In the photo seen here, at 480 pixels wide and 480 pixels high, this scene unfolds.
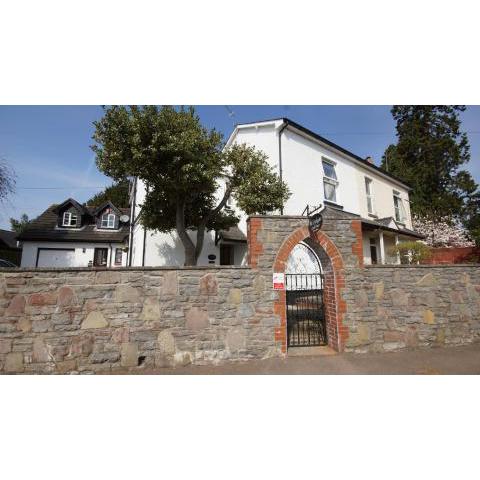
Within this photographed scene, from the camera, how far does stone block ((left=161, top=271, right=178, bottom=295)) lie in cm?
453

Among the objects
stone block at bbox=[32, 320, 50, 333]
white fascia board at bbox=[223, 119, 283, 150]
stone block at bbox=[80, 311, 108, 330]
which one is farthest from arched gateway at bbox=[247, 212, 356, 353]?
white fascia board at bbox=[223, 119, 283, 150]

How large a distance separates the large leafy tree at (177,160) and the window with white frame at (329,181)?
4.16 metres

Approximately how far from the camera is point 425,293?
17.9ft

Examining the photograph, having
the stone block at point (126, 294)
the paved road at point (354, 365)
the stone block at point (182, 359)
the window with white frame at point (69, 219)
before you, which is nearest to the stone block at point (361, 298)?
the paved road at point (354, 365)

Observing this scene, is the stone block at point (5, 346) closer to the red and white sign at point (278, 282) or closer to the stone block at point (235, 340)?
the stone block at point (235, 340)

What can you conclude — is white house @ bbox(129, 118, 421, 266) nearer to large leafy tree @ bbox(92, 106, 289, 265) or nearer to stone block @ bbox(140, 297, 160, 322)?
large leafy tree @ bbox(92, 106, 289, 265)

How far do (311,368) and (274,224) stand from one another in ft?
8.83

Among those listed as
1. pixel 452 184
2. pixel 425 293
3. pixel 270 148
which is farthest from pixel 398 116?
pixel 425 293

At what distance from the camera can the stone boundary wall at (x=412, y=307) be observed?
503 cm

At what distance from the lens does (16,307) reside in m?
4.16

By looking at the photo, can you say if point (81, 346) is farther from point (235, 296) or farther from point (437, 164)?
point (437, 164)

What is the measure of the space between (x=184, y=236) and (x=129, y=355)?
6165 mm

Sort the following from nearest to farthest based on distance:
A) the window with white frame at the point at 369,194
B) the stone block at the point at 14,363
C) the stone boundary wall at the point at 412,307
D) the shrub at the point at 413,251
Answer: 1. the stone block at the point at 14,363
2. the stone boundary wall at the point at 412,307
3. the shrub at the point at 413,251
4. the window with white frame at the point at 369,194

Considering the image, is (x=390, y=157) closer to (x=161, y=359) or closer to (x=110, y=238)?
(x=110, y=238)
